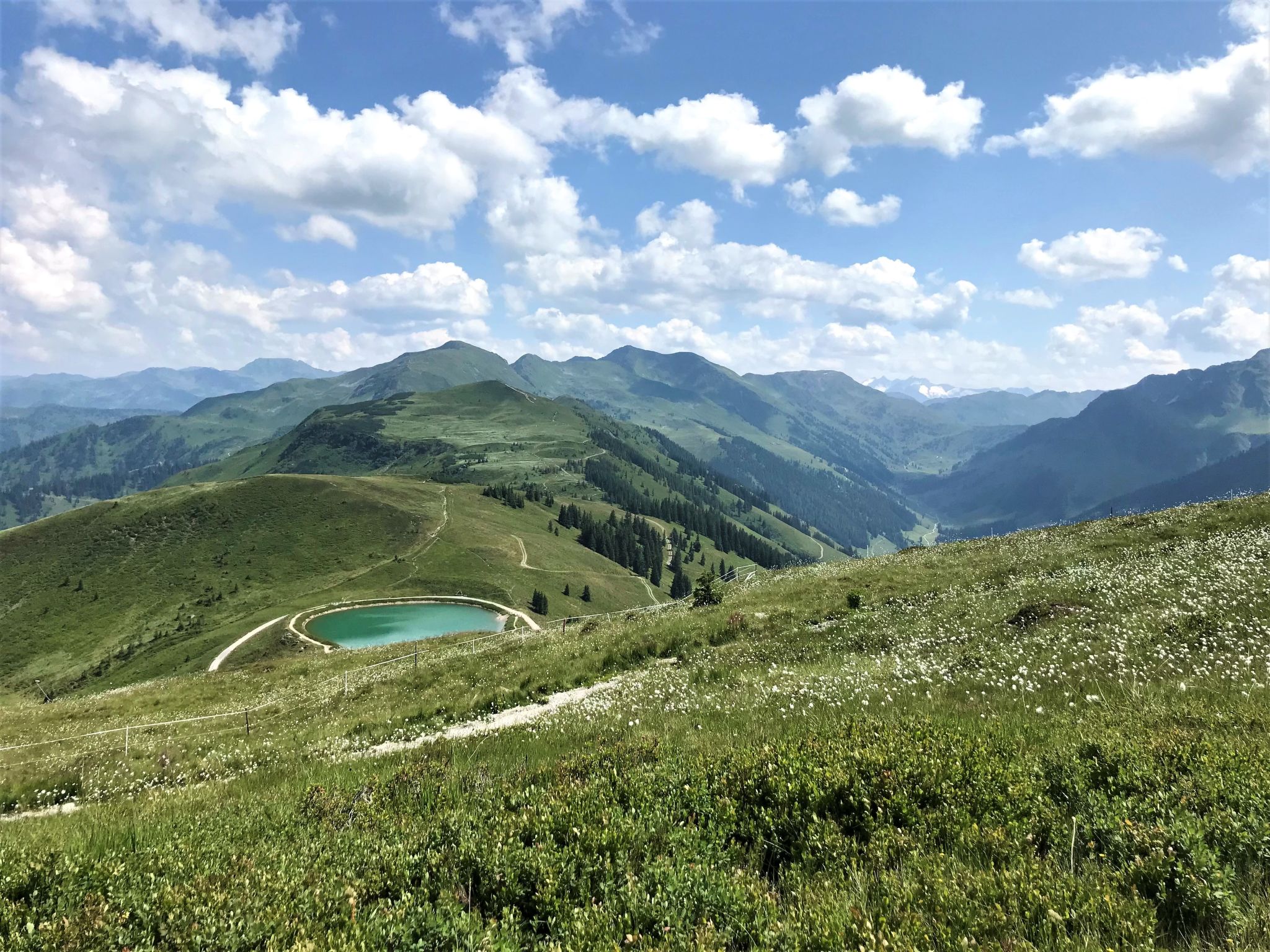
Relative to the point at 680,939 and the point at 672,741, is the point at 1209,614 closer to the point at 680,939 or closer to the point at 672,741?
the point at 672,741

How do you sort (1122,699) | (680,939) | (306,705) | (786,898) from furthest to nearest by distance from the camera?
(306,705)
(1122,699)
(786,898)
(680,939)

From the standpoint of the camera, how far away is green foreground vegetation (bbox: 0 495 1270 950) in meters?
5.20

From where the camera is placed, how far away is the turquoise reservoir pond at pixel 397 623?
377 feet

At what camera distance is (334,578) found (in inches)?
6363

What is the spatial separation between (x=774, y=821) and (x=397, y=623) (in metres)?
134

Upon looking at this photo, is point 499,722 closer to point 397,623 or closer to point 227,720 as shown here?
point 227,720

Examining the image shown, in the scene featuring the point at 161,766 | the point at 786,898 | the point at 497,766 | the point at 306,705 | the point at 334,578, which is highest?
the point at 786,898

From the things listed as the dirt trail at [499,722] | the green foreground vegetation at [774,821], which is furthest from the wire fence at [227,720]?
the dirt trail at [499,722]

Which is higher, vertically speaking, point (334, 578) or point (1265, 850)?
point (1265, 850)

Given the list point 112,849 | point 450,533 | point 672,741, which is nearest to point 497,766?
point 672,741

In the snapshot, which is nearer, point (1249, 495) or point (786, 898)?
point (786, 898)

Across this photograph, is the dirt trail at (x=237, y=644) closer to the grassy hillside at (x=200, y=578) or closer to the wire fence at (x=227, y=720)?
the grassy hillside at (x=200, y=578)

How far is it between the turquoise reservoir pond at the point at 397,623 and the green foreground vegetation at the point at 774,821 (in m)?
103

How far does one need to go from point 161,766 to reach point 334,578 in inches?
6255
